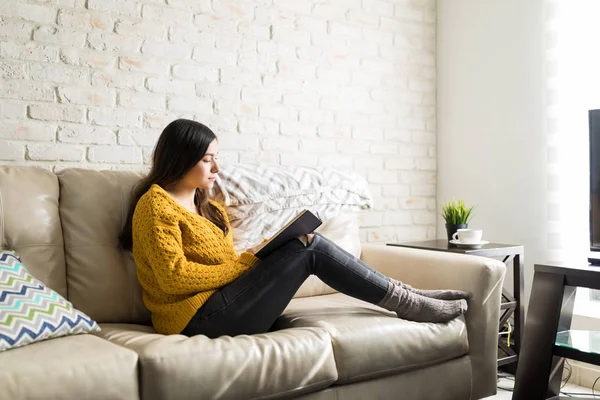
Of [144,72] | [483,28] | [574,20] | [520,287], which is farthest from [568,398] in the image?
[144,72]

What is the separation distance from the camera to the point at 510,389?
2516mm

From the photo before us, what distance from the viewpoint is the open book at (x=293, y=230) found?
1828 millimetres

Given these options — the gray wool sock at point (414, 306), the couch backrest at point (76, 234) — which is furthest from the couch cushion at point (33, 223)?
the gray wool sock at point (414, 306)

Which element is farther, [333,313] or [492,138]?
[492,138]

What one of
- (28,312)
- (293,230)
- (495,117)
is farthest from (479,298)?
(28,312)

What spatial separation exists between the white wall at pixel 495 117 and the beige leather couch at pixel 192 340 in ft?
2.94

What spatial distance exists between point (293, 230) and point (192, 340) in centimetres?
47

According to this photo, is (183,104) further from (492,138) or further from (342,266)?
(492,138)

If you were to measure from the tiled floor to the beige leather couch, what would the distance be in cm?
33

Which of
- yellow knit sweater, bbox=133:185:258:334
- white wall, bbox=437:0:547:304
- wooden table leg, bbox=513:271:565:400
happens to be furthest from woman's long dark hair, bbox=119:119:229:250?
white wall, bbox=437:0:547:304

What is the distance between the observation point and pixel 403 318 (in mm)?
1979

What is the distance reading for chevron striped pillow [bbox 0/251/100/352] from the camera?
1471 mm

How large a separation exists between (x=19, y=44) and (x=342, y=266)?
1.43m

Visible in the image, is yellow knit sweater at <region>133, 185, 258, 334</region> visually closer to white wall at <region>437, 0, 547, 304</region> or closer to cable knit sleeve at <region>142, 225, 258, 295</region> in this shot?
cable knit sleeve at <region>142, 225, 258, 295</region>
